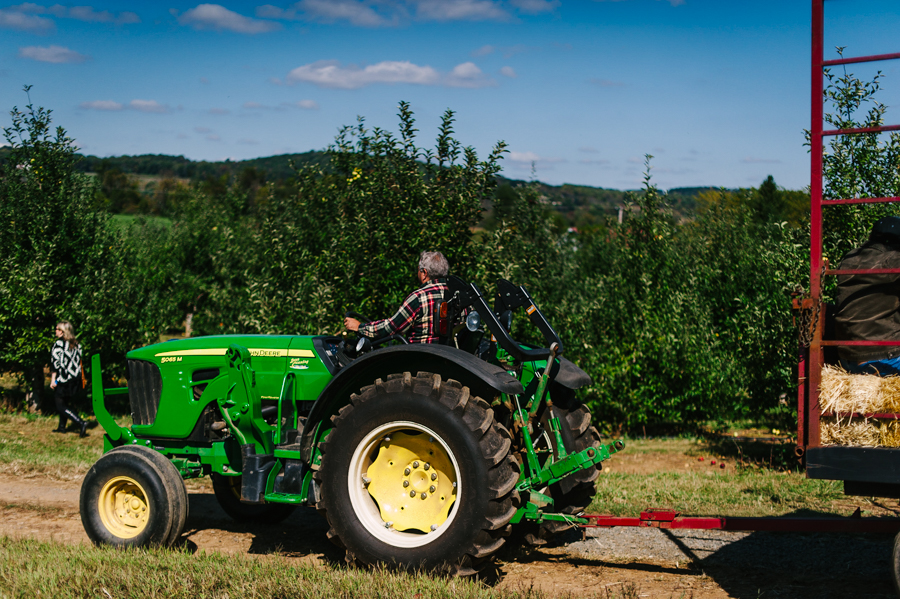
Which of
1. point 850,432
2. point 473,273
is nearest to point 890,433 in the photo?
point 850,432

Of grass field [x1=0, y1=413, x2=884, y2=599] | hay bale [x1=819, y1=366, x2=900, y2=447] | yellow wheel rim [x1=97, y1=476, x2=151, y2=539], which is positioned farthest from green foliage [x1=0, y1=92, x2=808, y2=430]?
hay bale [x1=819, y1=366, x2=900, y2=447]

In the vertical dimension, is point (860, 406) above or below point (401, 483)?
above

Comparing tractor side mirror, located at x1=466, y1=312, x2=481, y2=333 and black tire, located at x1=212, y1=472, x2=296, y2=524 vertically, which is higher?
tractor side mirror, located at x1=466, y1=312, x2=481, y2=333

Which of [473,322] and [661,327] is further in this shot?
[661,327]

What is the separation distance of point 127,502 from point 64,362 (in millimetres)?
7163

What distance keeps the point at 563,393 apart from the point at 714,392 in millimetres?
7246

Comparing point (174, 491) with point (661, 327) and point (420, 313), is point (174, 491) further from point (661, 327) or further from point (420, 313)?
point (661, 327)

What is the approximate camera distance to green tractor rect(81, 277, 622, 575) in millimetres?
4344

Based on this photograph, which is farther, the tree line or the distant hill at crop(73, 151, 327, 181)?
the distant hill at crop(73, 151, 327, 181)

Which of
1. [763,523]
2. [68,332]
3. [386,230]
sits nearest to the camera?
[763,523]

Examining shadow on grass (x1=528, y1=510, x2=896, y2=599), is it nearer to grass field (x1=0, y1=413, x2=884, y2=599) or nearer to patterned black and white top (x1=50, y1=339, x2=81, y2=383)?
grass field (x1=0, y1=413, x2=884, y2=599)

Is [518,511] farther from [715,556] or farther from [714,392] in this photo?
[714,392]

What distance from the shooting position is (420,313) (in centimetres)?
509

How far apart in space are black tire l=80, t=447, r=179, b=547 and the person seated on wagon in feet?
14.5
